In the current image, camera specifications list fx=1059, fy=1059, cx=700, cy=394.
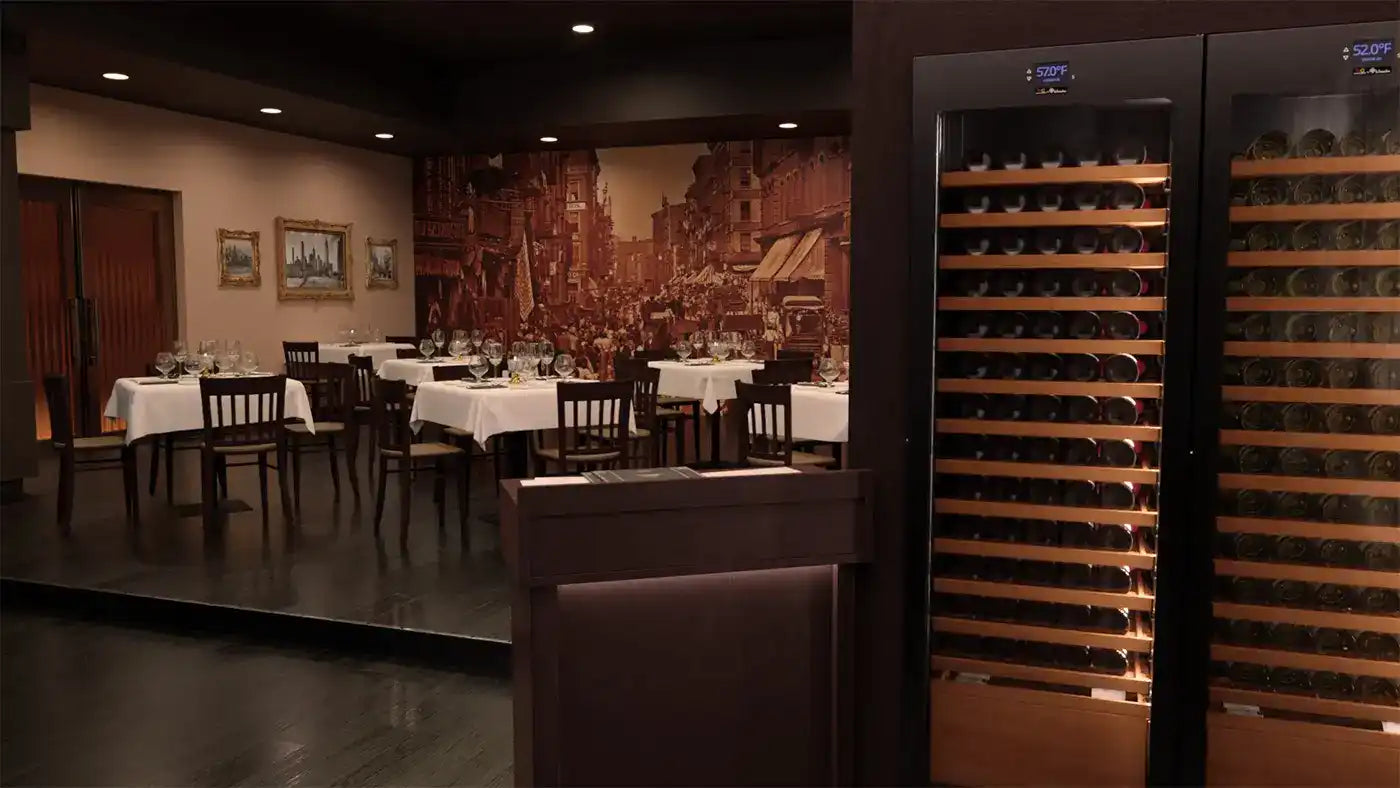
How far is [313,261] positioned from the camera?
460 inches

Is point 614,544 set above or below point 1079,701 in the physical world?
above

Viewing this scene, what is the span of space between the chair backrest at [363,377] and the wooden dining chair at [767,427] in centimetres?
290

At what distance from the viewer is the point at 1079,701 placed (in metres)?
2.88

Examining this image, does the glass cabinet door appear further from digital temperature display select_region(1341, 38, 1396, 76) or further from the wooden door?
the wooden door

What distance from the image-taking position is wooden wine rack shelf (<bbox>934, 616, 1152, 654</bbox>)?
281cm

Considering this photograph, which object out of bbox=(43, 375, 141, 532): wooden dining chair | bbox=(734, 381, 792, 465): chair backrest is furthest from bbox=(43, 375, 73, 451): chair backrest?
bbox=(734, 381, 792, 465): chair backrest

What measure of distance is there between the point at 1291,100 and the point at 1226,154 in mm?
337

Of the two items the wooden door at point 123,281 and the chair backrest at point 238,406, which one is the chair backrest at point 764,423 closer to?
the chair backrest at point 238,406

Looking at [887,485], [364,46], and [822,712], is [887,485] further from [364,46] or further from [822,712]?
[364,46]

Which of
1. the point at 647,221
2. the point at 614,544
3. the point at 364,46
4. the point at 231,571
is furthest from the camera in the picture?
the point at 647,221

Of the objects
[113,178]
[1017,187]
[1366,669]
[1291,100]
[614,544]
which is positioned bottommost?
[1366,669]

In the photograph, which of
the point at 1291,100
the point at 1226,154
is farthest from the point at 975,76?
the point at 1291,100

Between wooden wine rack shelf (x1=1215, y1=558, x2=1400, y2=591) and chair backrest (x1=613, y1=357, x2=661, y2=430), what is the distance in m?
4.56

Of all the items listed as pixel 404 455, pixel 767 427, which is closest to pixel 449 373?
pixel 404 455
